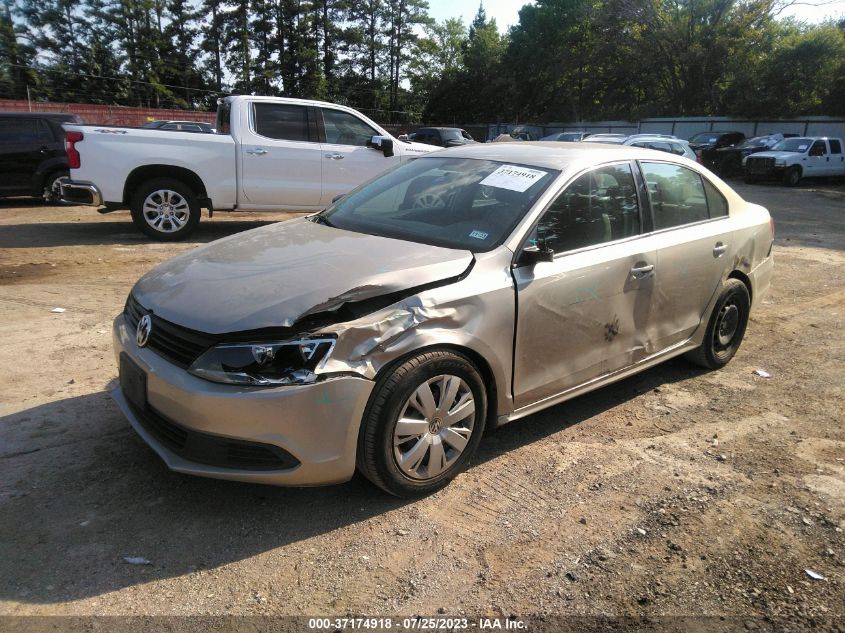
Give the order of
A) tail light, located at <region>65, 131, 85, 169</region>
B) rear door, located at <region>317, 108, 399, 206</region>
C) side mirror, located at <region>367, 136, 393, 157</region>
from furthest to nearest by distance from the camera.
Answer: rear door, located at <region>317, 108, 399, 206</region> → side mirror, located at <region>367, 136, 393, 157</region> → tail light, located at <region>65, 131, 85, 169</region>

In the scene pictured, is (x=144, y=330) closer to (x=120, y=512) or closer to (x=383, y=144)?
(x=120, y=512)

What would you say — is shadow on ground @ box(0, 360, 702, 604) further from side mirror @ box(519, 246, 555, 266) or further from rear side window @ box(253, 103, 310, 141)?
rear side window @ box(253, 103, 310, 141)

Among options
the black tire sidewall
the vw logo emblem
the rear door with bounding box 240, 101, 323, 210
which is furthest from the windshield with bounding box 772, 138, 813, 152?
the vw logo emblem

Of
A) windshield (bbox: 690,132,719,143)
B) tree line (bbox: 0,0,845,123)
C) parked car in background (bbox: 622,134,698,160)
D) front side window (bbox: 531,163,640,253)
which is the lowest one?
front side window (bbox: 531,163,640,253)

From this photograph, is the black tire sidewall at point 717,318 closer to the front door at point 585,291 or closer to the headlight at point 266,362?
the front door at point 585,291

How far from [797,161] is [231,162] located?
21136 mm

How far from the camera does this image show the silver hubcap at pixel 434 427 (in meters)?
2.97

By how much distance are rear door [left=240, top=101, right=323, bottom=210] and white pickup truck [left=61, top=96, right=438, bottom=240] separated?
0.01 meters

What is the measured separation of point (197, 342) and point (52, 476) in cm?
117

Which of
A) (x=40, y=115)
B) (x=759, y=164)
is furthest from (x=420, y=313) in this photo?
(x=759, y=164)

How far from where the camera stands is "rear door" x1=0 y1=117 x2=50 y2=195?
11508 mm

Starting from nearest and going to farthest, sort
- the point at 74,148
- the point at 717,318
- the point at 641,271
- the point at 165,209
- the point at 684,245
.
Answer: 1. the point at 641,271
2. the point at 684,245
3. the point at 717,318
4. the point at 74,148
5. the point at 165,209

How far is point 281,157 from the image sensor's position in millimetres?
9305

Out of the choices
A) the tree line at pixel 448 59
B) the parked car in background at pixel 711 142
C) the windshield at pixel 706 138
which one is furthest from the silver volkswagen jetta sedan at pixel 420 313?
the tree line at pixel 448 59
